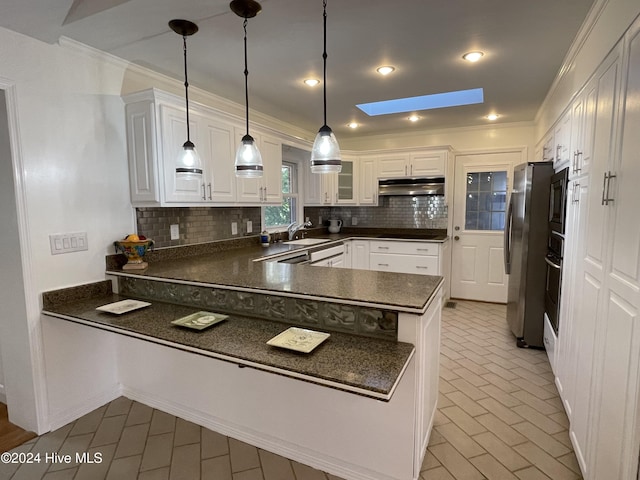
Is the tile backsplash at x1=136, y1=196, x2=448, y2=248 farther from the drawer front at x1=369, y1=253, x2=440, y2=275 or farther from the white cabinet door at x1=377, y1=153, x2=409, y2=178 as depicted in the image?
the drawer front at x1=369, y1=253, x2=440, y2=275

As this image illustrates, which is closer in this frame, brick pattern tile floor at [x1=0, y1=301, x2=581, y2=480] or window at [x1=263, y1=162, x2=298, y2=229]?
brick pattern tile floor at [x1=0, y1=301, x2=581, y2=480]

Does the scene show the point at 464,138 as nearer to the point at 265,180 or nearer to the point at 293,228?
the point at 293,228

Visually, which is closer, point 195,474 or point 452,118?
point 195,474

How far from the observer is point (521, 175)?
10.7 ft

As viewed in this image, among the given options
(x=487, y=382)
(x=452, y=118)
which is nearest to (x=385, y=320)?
(x=487, y=382)

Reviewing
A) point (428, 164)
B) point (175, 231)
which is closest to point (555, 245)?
point (428, 164)

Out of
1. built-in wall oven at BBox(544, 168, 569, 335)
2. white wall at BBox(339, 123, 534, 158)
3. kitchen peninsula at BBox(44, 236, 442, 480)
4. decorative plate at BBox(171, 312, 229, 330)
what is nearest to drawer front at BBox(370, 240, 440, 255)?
white wall at BBox(339, 123, 534, 158)

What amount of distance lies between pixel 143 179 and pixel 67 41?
0.92 m

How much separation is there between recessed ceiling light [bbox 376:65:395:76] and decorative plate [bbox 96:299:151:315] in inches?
94.2

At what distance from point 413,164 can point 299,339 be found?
3.76m

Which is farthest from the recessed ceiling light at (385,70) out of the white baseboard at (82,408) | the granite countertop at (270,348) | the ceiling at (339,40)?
the white baseboard at (82,408)

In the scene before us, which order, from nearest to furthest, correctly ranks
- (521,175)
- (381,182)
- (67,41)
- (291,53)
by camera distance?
(67,41) → (291,53) → (521,175) → (381,182)

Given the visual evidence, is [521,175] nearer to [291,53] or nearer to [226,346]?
[291,53]

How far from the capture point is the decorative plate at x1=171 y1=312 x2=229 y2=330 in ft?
5.57
